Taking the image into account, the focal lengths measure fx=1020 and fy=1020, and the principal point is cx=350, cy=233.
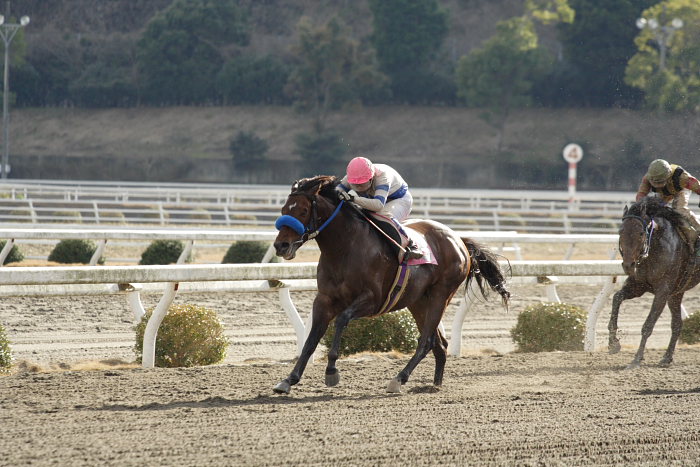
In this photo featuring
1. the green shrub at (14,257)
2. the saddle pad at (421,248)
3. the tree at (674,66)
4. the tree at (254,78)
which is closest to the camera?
the saddle pad at (421,248)

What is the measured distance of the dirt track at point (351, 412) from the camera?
167 inches

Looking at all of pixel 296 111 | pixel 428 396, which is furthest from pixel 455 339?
pixel 296 111

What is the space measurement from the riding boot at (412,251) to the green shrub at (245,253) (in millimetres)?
8700

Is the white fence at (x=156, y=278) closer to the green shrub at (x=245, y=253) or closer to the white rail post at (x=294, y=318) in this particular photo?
the white rail post at (x=294, y=318)

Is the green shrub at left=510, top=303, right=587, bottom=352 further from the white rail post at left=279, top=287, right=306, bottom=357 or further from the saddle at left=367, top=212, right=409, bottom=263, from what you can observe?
the saddle at left=367, top=212, right=409, bottom=263

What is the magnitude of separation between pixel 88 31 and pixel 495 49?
28082mm

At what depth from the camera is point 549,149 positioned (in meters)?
46.2

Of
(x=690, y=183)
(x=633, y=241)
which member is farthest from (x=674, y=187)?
(x=633, y=241)

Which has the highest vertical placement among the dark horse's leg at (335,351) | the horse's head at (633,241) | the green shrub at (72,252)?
the horse's head at (633,241)

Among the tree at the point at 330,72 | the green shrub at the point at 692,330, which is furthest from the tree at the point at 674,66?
the green shrub at the point at 692,330

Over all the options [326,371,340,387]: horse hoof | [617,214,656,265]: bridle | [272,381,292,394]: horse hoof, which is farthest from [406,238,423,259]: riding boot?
[617,214,656,265]: bridle

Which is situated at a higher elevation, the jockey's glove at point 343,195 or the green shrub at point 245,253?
the jockey's glove at point 343,195

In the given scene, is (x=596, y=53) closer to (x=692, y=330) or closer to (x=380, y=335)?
(x=692, y=330)

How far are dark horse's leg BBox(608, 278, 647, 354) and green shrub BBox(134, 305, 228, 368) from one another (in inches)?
121
